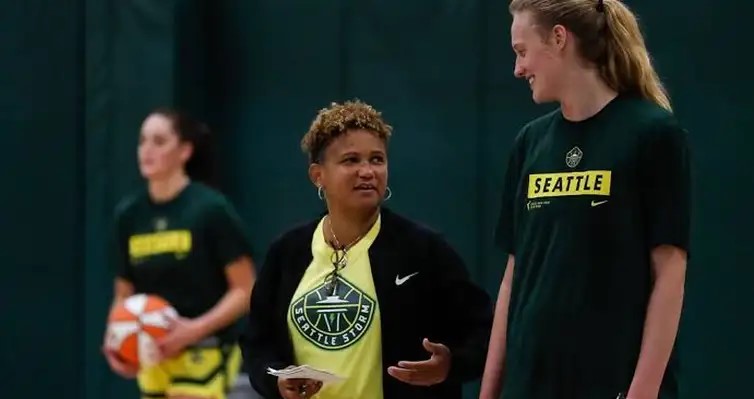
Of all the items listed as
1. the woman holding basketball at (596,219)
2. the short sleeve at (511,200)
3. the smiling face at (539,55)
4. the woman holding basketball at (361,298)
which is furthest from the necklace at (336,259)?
the smiling face at (539,55)

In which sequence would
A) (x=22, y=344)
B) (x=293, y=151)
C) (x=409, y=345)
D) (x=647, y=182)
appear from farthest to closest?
(x=22, y=344)
(x=293, y=151)
(x=409, y=345)
(x=647, y=182)

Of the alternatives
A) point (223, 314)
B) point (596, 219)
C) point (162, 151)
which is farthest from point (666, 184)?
point (162, 151)

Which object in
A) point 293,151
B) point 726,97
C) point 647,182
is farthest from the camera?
point 293,151

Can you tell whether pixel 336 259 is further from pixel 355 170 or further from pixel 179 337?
pixel 179 337

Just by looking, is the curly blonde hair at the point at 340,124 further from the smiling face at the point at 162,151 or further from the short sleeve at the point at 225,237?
the smiling face at the point at 162,151

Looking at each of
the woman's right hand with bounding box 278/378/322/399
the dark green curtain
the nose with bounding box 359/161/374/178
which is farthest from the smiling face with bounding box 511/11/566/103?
the dark green curtain

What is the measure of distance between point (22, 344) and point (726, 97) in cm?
417

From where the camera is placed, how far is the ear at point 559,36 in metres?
2.82

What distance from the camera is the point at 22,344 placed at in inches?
276

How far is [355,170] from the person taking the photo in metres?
3.42

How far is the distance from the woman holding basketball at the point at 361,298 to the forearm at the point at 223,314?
149 centimetres

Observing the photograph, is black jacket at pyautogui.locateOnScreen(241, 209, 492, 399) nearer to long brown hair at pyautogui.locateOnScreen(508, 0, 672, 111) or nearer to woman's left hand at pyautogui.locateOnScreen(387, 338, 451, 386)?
woman's left hand at pyautogui.locateOnScreen(387, 338, 451, 386)

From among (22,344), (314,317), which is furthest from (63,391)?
(314,317)

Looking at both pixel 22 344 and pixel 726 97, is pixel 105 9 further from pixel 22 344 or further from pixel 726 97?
pixel 726 97
